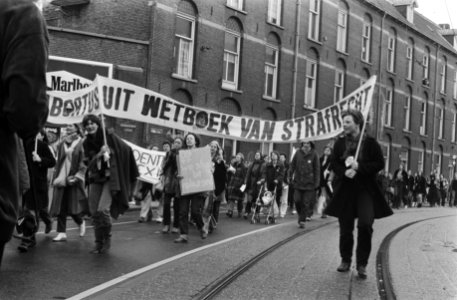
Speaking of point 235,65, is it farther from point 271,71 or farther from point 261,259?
point 261,259

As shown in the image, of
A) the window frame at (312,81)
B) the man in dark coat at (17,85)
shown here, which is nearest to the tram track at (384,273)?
the man in dark coat at (17,85)

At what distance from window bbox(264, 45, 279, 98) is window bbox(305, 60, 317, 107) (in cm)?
272

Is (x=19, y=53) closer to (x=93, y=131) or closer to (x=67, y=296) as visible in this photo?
(x=67, y=296)

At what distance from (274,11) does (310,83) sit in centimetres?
438

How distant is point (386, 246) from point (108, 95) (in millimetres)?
4926

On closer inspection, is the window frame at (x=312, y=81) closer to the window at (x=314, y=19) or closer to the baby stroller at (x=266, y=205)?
the window at (x=314, y=19)

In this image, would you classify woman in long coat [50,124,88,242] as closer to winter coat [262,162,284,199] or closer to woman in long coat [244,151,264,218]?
winter coat [262,162,284,199]

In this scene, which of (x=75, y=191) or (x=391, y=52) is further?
(x=391, y=52)

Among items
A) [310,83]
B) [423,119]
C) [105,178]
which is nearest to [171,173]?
[105,178]

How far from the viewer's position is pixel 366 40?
1324 inches

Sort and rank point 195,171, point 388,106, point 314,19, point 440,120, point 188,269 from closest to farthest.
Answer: point 188,269
point 195,171
point 314,19
point 388,106
point 440,120

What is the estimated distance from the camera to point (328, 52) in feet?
97.2

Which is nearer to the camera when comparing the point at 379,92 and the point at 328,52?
the point at 328,52

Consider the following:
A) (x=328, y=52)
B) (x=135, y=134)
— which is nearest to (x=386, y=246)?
(x=135, y=134)
